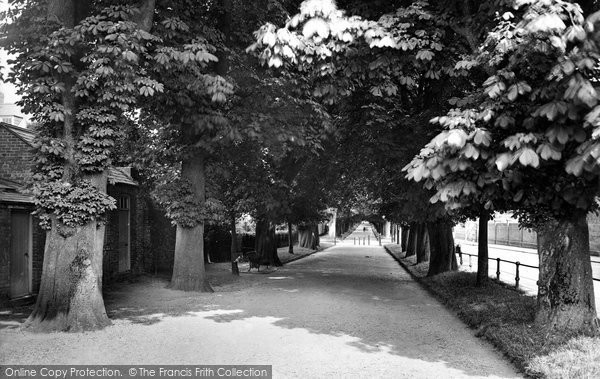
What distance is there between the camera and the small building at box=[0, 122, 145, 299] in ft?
38.1

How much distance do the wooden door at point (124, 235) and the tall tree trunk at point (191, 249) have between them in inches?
149

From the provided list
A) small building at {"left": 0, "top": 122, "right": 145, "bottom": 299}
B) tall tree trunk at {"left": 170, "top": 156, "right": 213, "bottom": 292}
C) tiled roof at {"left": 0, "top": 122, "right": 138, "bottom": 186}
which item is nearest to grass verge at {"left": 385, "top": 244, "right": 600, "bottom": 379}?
tall tree trunk at {"left": 170, "top": 156, "right": 213, "bottom": 292}

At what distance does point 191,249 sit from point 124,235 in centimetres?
437

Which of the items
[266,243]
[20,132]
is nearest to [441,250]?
[266,243]

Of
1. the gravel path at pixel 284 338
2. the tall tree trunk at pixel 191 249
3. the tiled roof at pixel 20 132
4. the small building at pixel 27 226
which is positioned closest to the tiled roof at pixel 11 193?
the small building at pixel 27 226

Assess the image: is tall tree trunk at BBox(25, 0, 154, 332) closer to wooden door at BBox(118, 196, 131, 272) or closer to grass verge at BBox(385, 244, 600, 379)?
grass verge at BBox(385, 244, 600, 379)

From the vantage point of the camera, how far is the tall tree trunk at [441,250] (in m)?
17.8

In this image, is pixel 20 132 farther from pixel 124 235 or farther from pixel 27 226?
pixel 124 235

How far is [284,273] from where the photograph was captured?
21016 millimetres

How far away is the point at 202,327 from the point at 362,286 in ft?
26.2

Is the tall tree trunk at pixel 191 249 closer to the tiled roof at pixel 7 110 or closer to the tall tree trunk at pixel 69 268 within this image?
the tall tree trunk at pixel 69 268

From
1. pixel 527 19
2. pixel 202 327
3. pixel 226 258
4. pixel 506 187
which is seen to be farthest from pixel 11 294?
pixel 226 258

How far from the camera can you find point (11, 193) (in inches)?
476

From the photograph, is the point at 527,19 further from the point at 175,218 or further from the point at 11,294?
the point at 11,294
